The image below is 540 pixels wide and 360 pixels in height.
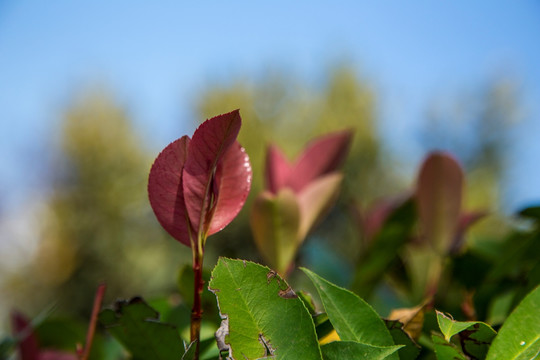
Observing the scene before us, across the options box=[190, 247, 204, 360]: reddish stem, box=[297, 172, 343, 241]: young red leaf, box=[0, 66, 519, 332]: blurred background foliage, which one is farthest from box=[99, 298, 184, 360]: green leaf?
box=[0, 66, 519, 332]: blurred background foliage

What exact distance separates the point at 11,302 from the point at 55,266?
66 centimetres

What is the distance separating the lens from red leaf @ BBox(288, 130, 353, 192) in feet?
1.87

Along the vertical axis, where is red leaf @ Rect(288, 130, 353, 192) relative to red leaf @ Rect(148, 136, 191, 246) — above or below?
below

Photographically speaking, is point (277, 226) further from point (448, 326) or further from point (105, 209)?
point (105, 209)

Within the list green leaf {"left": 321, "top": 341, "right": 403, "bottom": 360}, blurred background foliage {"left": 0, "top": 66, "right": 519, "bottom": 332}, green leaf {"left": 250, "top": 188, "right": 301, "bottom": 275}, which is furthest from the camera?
blurred background foliage {"left": 0, "top": 66, "right": 519, "bottom": 332}

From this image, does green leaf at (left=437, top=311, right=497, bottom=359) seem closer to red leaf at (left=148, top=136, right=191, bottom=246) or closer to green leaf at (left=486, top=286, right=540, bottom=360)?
green leaf at (left=486, top=286, right=540, bottom=360)

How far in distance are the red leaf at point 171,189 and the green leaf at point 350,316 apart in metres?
0.08

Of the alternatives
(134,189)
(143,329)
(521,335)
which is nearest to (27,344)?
Result: (143,329)

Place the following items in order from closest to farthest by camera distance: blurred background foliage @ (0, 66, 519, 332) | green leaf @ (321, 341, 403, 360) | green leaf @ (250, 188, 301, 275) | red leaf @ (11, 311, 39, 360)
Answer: green leaf @ (321, 341, 403, 360)
red leaf @ (11, 311, 39, 360)
green leaf @ (250, 188, 301, 275)
blurred background foliage @ (0, 66, 519, 332)

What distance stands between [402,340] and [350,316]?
4 cm

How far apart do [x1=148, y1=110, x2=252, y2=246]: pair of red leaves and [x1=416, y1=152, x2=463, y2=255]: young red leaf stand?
0.26 metres

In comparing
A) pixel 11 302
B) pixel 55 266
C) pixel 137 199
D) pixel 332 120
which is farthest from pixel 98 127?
pixel 332 120

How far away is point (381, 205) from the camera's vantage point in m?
0.69

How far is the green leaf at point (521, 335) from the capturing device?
0.76ft
